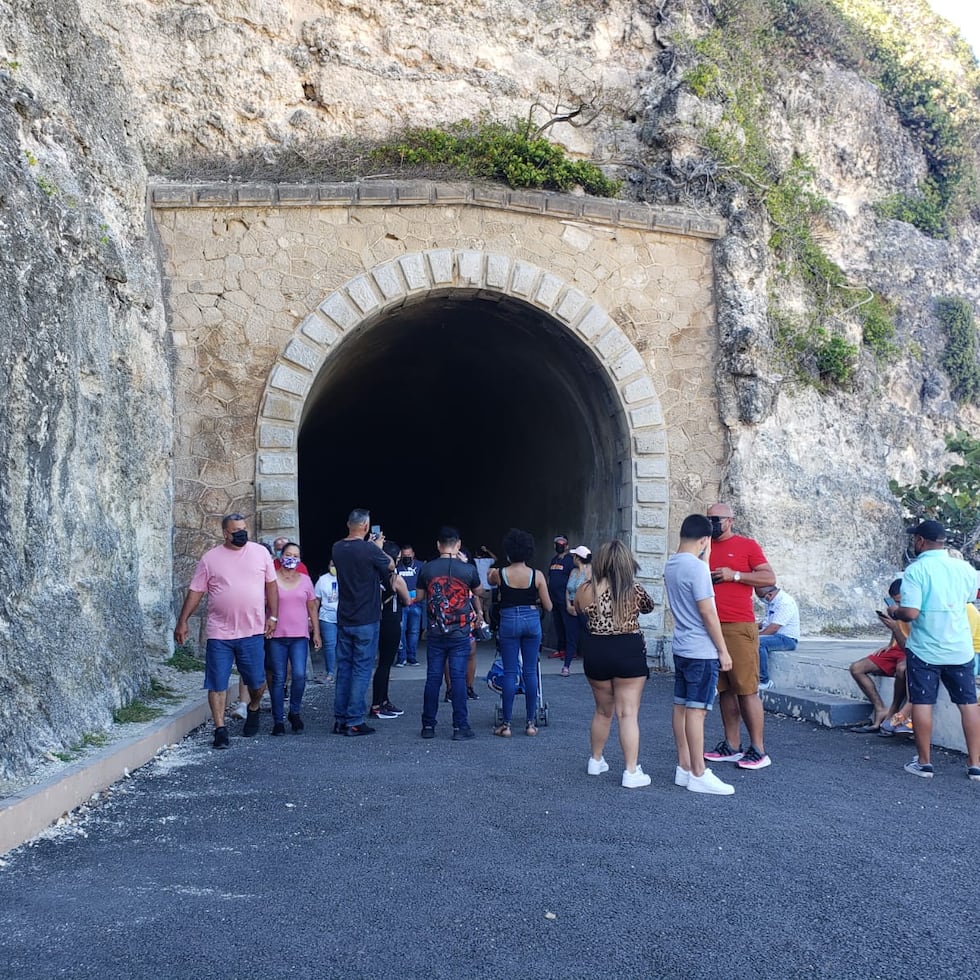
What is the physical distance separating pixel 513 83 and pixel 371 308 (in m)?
4.29

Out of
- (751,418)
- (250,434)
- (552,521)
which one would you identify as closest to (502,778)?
(250,434)

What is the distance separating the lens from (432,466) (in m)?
23.0

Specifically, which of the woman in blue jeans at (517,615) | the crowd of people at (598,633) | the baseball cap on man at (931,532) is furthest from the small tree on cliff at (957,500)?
the woman in blue jeans at (517,615)

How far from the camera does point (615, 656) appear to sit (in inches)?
246

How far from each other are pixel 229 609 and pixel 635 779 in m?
3.21

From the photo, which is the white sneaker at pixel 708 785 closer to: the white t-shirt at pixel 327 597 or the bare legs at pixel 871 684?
the bare legs at pixel 871 684

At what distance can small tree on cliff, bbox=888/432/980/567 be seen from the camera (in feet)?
49.8

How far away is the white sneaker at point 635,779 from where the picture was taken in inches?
241

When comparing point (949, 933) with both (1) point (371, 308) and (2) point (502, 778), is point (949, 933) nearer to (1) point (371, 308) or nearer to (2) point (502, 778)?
(2) point (502, 778)

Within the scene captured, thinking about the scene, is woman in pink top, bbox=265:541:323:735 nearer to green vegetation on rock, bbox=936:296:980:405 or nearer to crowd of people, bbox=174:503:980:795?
crowd of people, bbox=174:503:980:795

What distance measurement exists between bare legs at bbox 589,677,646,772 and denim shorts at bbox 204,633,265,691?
2701mm

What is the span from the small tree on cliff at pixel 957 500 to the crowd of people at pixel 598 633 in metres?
7.89

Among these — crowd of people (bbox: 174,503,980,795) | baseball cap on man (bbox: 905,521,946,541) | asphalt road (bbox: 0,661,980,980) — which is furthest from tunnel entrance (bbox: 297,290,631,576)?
asphalt road (bbox: 0,661,980,980)

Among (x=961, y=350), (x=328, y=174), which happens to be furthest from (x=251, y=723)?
(x=961, y=350)
